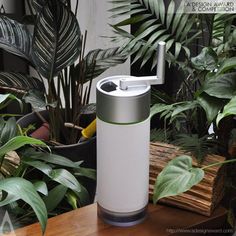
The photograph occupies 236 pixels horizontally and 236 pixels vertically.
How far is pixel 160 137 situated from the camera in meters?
1.07

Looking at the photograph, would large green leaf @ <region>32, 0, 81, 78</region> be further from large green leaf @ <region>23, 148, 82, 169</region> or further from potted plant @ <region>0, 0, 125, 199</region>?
large green leaf @ <region>23, 148, 82, 169</region>

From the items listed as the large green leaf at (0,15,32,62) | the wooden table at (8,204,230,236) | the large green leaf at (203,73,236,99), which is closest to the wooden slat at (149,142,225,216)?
the wooden table at (8,204,230,236)

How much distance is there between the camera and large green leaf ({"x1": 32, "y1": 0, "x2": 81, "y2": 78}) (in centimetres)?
107

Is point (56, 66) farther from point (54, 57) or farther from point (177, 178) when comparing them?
point (177, 178)

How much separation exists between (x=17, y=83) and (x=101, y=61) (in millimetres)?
216

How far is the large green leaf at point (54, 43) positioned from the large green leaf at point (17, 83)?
0.28 feet

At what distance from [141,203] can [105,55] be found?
0.44m

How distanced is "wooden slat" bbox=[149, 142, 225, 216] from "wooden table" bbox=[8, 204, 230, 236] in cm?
2

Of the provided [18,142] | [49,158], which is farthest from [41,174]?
[18,142]

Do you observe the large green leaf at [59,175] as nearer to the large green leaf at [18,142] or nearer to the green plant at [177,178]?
the large green leaf at [18,142]

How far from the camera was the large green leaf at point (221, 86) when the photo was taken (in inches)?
34.5

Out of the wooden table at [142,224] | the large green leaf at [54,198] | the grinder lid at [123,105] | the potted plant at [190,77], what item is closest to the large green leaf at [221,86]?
the potted plant at [190,77]

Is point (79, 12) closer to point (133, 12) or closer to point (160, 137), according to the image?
point (133, 12)

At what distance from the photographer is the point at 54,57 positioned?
108cm
